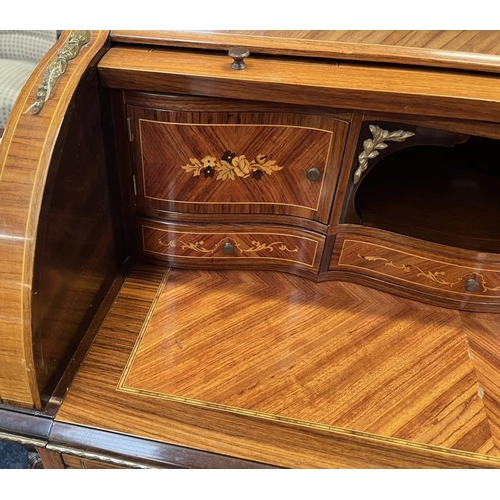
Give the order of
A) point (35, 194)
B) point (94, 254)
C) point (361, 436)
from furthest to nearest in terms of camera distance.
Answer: point (94, 254) → point (361, 436) → point (35, 194)

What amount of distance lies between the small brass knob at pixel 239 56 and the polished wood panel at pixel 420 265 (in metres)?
0.36

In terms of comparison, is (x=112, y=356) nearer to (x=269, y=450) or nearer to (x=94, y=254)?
(x=94, y=254)

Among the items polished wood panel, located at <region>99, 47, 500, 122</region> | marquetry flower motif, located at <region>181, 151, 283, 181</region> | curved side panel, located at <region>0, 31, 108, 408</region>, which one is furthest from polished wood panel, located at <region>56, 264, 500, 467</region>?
polished wood panel, located at <region>99, 47, 500, 122</region>

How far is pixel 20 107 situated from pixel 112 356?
432 mm

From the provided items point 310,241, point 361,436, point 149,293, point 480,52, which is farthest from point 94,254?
point 480,52

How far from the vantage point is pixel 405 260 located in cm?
97

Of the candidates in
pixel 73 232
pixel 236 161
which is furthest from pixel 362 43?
pixel 73 232

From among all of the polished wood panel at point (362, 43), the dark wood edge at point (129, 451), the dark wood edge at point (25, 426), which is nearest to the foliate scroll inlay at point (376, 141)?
the polished wood panel at point (362, 43)

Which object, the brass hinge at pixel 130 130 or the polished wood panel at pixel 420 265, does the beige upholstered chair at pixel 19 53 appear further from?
the polished wood panel at pixel 420 265

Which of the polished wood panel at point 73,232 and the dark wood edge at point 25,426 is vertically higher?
the polished wood panel at point 73,232

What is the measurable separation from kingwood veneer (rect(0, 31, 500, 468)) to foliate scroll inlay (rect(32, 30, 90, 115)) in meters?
0.01

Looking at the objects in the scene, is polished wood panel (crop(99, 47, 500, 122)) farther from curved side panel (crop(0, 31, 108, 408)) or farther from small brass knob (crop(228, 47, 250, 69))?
curved side panel (crop(0, 31, 108, 408))

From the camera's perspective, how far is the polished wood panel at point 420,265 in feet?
3.09

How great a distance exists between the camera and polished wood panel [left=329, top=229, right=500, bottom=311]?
3.09 ft
